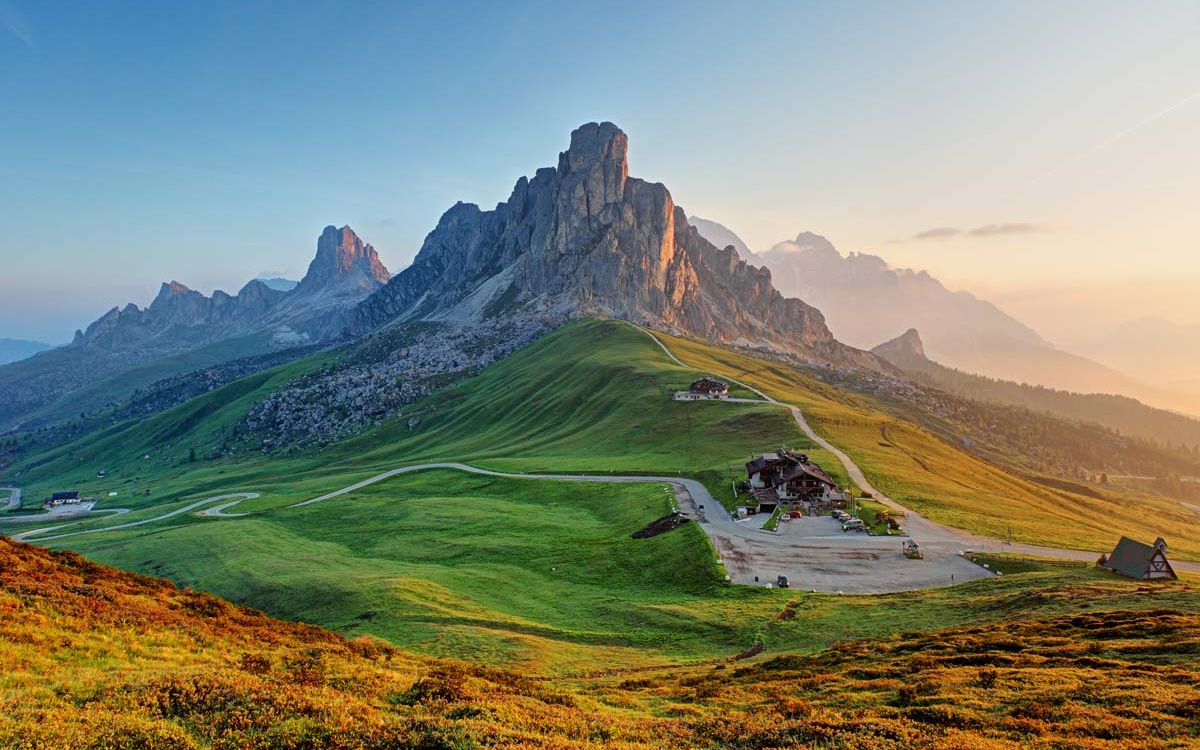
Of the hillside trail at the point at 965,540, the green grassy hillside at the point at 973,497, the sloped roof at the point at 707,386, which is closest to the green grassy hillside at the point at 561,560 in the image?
the green grassy hillside at the point at 973,497

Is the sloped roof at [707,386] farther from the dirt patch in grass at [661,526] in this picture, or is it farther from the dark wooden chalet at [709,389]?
the dirt patch in grass at [661,526]

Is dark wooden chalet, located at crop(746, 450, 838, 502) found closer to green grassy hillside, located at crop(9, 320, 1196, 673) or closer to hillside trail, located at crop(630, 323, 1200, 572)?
green grassy hillside, located at crop(9, 320, 1196, 673)

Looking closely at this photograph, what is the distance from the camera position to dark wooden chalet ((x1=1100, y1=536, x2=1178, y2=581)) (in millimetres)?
57812

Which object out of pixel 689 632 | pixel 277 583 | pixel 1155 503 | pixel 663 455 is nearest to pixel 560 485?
pixel 663 455

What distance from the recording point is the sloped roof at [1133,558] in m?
58.2

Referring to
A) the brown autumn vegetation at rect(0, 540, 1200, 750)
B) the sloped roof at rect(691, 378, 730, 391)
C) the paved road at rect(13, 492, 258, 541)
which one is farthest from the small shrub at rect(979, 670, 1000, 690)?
the paved road at rect(13, 492, 258, 541)

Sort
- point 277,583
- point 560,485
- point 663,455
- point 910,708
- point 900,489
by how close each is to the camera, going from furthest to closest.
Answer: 1. point 663,455
2. point 560,485
3. point 900,489
4. point 277,583
5. point 910,708

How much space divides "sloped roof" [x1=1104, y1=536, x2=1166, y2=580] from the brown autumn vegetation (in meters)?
26.2

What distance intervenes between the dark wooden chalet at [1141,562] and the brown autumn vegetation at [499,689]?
26107 millimetres

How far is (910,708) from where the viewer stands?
26000 millimetres

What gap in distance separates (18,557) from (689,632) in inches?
1880

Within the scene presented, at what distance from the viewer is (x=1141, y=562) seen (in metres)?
58.6

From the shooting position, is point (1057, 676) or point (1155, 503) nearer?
point (1057, 676)

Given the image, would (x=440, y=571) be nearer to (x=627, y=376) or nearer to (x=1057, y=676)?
(x=1057, y=676)
